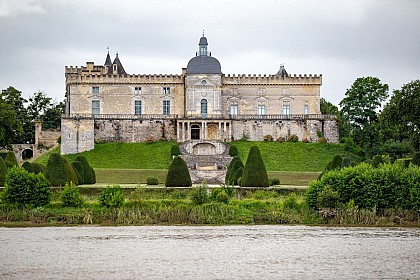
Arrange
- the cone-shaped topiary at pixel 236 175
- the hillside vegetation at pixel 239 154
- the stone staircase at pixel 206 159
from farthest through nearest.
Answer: the hillside vegetation at pixel 239 154, the stone staircase at pixel 206 159, the cone-shaped topiary at pixel 236 175

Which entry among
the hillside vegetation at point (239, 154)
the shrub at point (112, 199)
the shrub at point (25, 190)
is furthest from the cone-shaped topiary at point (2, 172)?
the hillside vegetation at point (239, 154)

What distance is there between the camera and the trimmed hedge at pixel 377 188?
30.1 metres

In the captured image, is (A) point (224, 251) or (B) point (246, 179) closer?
(A) point (224, 251)

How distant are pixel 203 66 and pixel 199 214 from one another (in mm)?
38283

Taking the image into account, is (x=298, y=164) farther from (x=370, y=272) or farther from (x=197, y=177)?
(x=370, y=272)

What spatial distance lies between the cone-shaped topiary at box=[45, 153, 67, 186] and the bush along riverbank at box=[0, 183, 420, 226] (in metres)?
4.87

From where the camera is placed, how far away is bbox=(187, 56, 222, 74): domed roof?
2657 inches

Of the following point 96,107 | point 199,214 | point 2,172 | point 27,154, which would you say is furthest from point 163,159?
point 199,214

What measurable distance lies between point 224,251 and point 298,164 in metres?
33.8

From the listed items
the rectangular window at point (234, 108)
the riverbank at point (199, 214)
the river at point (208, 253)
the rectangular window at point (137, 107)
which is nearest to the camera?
the river at point (208, 253)

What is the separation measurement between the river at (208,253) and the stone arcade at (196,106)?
119ft

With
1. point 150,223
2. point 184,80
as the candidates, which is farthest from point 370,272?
point 184,80

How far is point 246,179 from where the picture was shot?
3841cm

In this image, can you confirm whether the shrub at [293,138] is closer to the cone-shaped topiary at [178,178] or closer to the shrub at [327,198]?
the cone-shaped topiary at [178,178]
